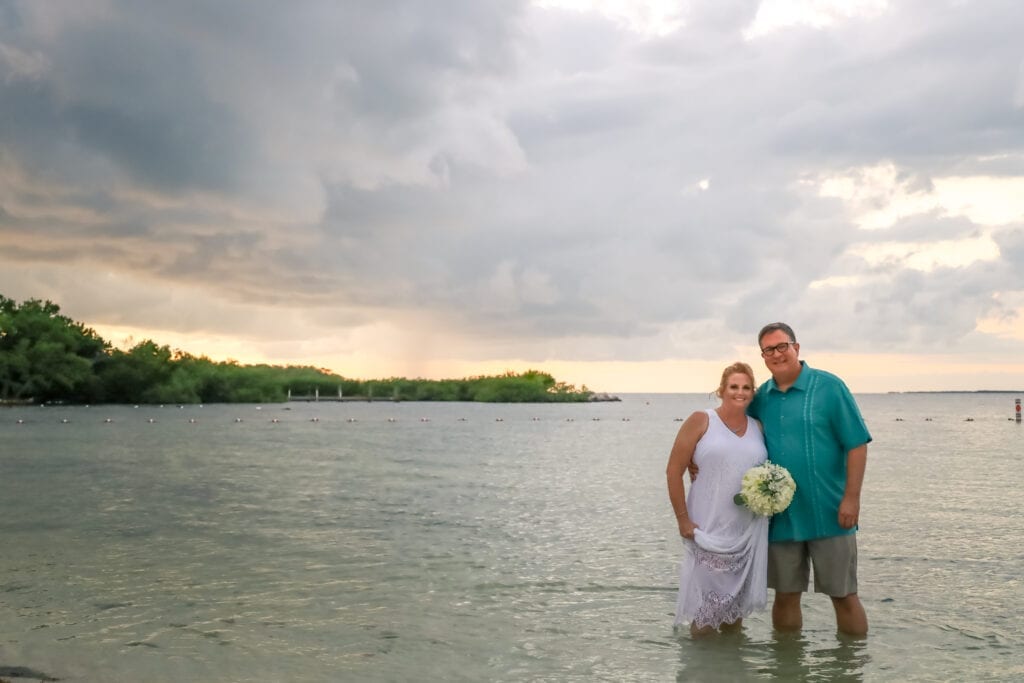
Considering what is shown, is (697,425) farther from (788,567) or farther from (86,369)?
(86,369)

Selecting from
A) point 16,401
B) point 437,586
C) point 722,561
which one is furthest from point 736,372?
point 16,401

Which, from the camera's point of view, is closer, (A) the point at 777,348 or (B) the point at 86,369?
(A) the point at 777,348

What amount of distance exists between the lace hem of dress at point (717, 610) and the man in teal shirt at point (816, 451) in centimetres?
67

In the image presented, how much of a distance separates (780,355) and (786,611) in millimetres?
2474

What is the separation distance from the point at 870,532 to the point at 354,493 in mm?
13116

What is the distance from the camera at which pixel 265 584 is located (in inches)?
478

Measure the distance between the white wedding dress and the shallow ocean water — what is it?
616 millimetres

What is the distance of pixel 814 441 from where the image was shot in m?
7.31

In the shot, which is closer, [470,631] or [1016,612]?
[470,631]

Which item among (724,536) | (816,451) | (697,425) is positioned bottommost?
(724,536)

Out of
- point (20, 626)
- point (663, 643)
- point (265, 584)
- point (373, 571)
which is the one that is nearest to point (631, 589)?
point (663, 643)

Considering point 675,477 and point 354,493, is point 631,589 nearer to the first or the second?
point 675,477

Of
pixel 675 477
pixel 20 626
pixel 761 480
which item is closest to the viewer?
pixel 761 480

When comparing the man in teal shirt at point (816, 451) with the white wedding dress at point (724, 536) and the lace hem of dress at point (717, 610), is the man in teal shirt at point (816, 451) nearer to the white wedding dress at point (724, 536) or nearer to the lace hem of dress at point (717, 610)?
the white wedding dress at point (724, 536)
